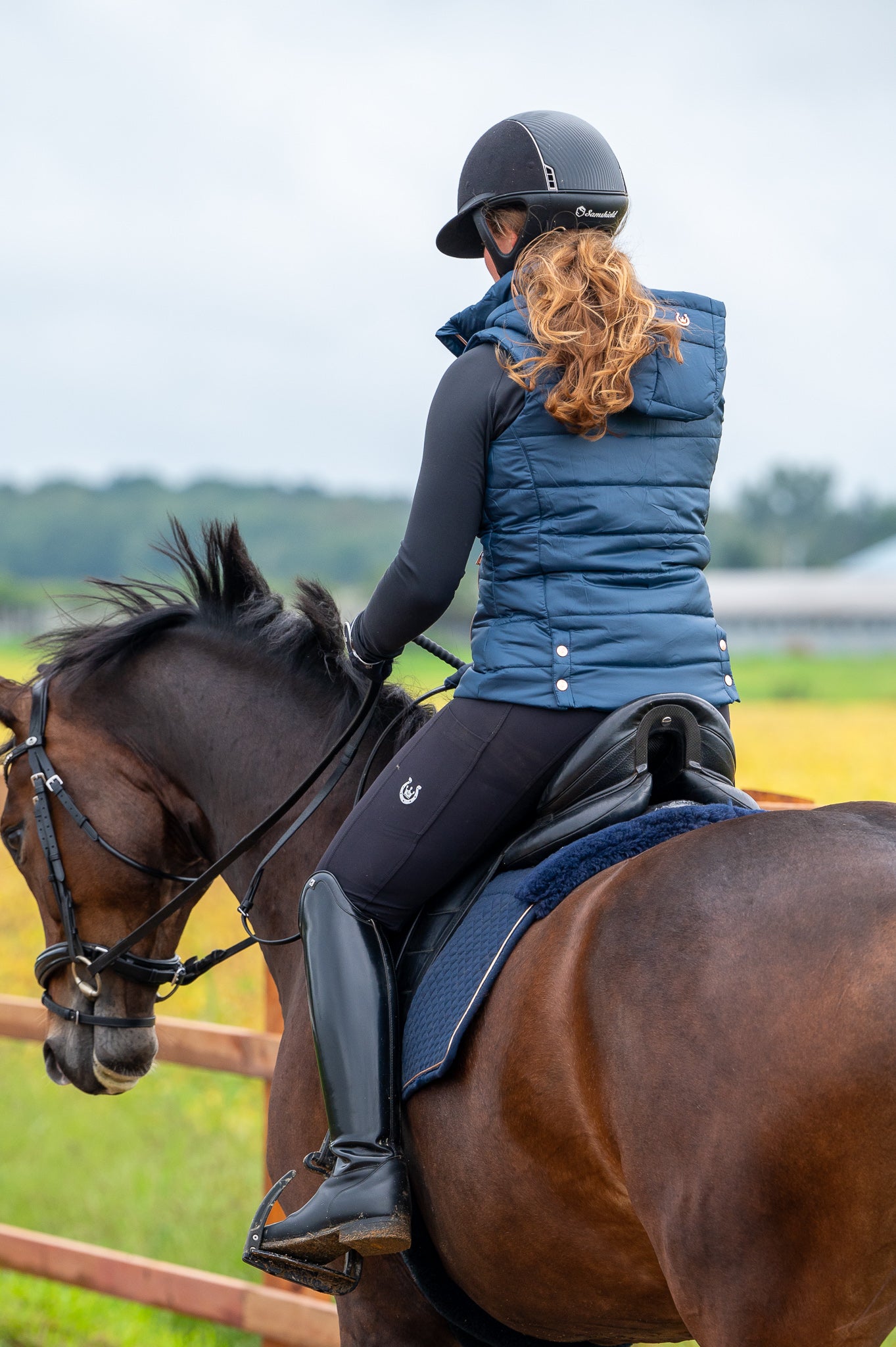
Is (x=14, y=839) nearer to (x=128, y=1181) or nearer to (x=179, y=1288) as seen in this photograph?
(x=179, y=1288)

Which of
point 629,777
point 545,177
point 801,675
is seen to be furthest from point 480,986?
point 801,675

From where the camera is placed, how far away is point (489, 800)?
2463 millimetres

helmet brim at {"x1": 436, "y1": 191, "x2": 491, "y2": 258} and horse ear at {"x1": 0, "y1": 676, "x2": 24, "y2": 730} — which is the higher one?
helmet brim at {"x1": 436, "y1": 191, "x2": 491, "y2": 258}

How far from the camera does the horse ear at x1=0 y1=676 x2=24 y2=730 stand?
11.2 ft

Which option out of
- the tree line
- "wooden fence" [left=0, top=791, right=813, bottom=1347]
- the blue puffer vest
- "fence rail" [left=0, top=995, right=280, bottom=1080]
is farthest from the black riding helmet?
the tree line

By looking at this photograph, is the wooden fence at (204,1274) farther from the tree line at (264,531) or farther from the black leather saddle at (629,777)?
the tree line at (264,531)

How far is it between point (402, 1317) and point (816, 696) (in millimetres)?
26214

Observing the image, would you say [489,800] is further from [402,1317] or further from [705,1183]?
[402,1317]

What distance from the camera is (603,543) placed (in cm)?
238

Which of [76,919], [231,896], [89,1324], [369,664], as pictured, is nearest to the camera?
[369,664]

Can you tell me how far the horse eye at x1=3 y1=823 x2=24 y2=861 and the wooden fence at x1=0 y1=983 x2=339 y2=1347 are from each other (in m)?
1.09

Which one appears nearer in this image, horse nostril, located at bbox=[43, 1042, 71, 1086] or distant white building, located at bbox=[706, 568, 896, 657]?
horse nostril, located at bbox=[43, 1042, 71, 1086]

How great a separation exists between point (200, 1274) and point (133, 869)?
6.87ft

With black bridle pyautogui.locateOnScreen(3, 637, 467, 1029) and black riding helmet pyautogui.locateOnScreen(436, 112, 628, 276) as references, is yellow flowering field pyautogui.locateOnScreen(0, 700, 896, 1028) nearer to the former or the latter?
black bridle pyautogui.locateOnScreen(3, 637, 467, 1029)
